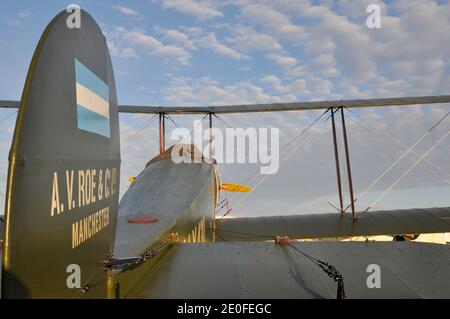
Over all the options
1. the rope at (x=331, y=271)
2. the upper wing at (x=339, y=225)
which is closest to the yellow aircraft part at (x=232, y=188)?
the upper wing at (x=339, y=225)

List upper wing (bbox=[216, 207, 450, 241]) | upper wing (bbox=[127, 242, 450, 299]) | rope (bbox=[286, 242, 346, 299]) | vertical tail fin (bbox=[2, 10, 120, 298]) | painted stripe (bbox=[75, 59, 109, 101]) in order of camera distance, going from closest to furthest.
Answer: vertical tail fin (bbox=[2, 10, 120, 298]), painted stripe (bbox=[75, 59, 109, 101]), rope (bbox=[286, 242, 346, 299]), upper wing (bbox=[127, 242, 450, 299]), upper wing (bbox=[216, 207, 450, 241])

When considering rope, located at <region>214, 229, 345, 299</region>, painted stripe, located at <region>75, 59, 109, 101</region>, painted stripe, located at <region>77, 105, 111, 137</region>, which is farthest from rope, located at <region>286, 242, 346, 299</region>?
painted stripe, located at <region>75, 59, 109, 101</region>

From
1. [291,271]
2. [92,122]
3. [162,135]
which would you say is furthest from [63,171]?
[162,135]

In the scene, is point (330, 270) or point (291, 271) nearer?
point (330, 270)

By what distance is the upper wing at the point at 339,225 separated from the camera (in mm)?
10539

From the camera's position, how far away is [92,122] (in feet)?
8.20

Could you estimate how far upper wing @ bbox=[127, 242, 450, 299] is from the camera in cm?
287

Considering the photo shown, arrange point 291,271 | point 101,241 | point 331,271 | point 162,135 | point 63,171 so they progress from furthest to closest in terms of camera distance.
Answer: point 162,135 → point 291,271 → point 331,271 → point 101,241 → point 63,171

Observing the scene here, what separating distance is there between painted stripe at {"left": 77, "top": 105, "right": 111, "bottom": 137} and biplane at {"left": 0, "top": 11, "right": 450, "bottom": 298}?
0.01m

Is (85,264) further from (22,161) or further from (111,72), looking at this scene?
(111,72)

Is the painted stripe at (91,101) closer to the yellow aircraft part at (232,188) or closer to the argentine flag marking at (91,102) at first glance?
the argentine flag marking at (91,102)

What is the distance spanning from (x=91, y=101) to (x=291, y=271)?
204 centimetres

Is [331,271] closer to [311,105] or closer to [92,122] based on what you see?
[92,122]

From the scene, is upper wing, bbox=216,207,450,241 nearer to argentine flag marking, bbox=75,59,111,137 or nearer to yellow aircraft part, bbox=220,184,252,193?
yellow aircraft part, bbox=220,184,252,193
